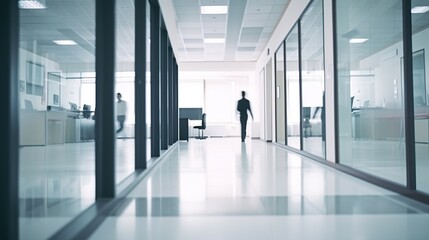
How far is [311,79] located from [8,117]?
5730 millimetres

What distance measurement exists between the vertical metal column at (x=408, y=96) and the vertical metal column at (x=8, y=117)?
2.74m

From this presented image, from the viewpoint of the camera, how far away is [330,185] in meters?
3.17

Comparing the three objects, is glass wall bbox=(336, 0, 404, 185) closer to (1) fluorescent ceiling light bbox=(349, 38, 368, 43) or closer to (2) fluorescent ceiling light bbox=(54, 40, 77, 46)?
(1) fluorescent ceiling light bbox=(349, 38, 368, 43)

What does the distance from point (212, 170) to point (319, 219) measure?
2239 millimetres

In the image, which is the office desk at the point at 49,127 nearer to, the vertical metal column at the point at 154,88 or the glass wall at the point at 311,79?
the vertical metal column at the point at 154,88

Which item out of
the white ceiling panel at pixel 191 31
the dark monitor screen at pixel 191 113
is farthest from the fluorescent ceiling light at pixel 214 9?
the dark monitor screen at pixel 191 113

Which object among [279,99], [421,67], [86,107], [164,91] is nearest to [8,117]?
[164,91]

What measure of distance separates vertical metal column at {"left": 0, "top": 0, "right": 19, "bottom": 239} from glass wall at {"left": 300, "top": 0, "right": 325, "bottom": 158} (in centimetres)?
532

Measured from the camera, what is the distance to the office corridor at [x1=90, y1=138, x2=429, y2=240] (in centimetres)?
177

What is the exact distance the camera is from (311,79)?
246 inches

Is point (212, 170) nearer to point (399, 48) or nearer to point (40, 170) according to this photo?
point (40, 170)

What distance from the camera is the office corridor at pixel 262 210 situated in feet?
5.81

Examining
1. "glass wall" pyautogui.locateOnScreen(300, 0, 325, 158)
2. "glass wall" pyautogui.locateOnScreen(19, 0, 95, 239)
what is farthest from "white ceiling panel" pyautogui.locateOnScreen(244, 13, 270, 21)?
"glass wall" pyautogui.locateOnScreen(19, 0, 95, 239)

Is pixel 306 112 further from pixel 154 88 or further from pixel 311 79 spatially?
pixel 154 88
